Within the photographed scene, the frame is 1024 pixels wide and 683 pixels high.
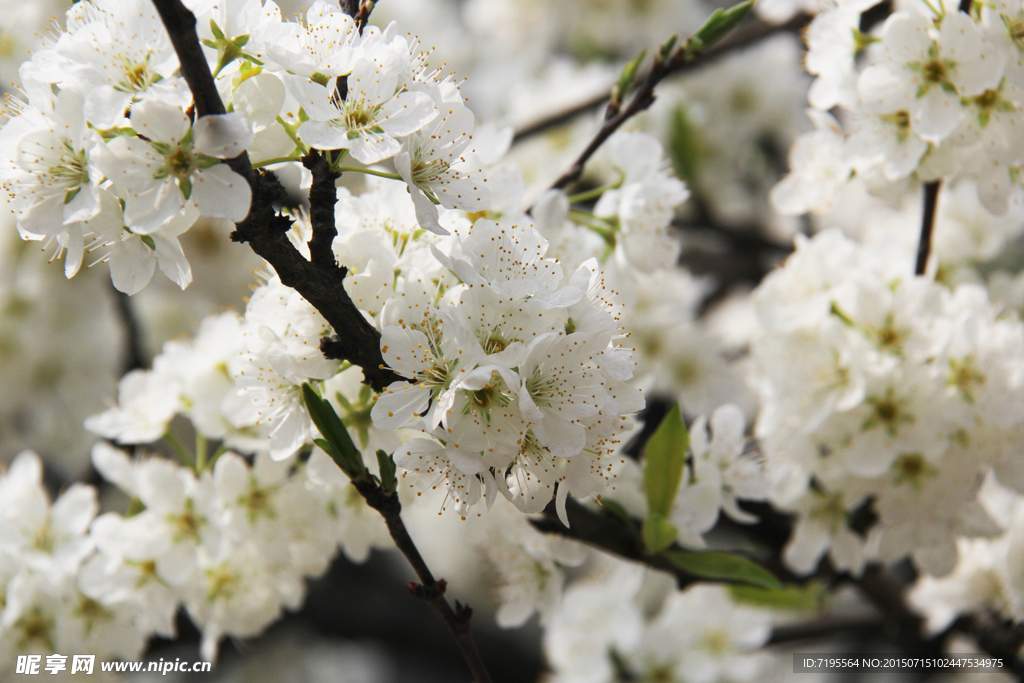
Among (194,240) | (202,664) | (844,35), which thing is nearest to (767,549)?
(844,35)

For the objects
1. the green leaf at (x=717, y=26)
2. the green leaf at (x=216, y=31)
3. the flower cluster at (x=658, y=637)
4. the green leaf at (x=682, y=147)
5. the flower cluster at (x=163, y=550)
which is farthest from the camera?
the green leaf at (x=682, y=147)

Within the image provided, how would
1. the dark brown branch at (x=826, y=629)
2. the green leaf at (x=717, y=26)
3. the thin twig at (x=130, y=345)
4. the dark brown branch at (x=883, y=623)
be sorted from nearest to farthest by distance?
the green leaf at (x=717, y=26) → the dark brown branch at (x=883, y=623) → the dark brown branch at (x=826, y=629) → the thin twig at (x=130, y=345)

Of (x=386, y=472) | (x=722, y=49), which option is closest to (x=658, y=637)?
(x=386, y=472)

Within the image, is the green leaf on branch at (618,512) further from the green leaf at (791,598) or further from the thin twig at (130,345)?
the thin twig at (130,345)

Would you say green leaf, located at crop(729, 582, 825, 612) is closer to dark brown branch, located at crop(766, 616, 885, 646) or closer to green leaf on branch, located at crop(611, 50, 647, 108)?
dark brown branch, located at crop(766, 616, 885, 646)

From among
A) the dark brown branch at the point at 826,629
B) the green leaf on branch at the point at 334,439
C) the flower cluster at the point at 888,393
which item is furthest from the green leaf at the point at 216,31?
the dark brown branch at the point at 826,629

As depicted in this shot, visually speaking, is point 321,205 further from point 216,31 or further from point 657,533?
point 657,533

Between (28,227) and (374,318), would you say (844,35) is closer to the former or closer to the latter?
(374,318)
